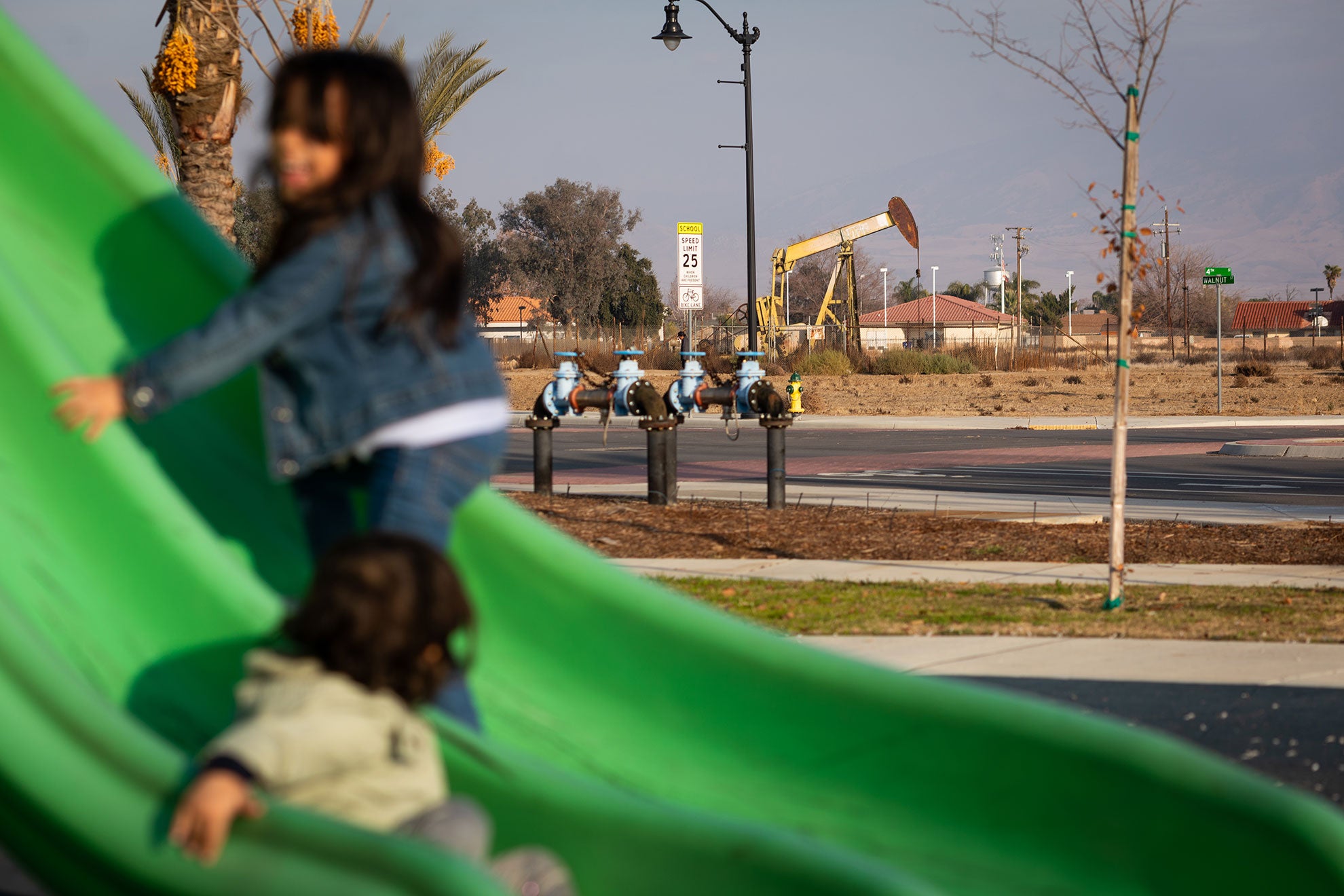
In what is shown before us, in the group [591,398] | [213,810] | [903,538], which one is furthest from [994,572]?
[213,810]

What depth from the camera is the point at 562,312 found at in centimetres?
7388

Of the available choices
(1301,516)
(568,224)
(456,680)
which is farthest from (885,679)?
(568,224)

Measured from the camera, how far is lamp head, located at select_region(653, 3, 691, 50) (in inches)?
858

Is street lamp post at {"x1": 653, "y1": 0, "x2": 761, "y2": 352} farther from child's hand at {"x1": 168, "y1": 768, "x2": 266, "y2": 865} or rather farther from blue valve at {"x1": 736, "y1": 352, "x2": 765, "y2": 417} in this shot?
child's hand at {"x1": 168, "y1": 768, "x2": 266, "y2": 865}

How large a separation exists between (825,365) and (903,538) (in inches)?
1181

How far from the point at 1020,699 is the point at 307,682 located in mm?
1701

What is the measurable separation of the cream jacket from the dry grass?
4434 millimetres

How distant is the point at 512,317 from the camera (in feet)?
316

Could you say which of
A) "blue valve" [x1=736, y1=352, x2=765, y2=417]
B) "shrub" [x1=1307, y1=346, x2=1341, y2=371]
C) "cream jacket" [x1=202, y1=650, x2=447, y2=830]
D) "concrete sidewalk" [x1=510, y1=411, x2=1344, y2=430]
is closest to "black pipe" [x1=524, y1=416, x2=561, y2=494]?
"blue valve" [x1=736, y1=352, x2=765, y2=417]

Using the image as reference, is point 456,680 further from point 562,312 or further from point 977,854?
point 562,312

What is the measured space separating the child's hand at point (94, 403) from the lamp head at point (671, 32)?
66.3ft

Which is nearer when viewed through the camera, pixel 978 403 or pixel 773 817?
pixel 773 817

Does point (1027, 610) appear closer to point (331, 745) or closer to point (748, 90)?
point (331, 745)

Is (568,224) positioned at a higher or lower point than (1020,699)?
higher
